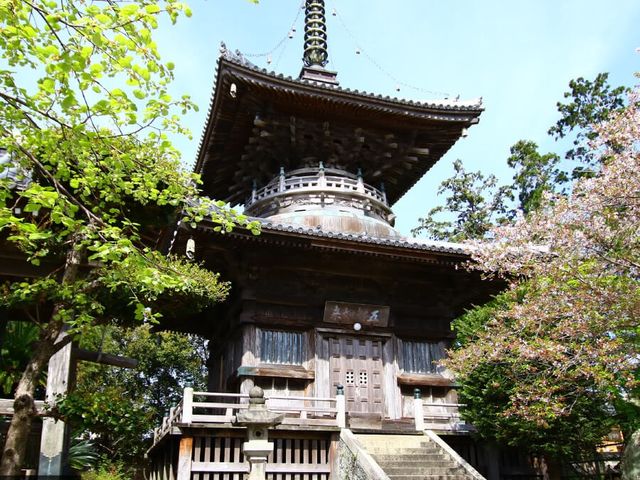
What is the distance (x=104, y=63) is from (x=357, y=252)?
808 centimetres

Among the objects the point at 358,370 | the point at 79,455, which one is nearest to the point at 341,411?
the point at 358,370

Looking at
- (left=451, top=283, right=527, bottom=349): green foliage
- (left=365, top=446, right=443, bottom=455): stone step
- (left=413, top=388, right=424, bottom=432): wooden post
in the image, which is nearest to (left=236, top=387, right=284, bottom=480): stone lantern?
(left=365, top=446, right=443, bottom=455): stone step

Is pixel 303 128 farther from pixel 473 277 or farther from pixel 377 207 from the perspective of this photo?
pixel 473 277

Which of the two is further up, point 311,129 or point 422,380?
point 311,129

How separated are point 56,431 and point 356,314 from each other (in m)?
6.99

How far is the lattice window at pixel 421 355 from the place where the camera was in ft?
45.9

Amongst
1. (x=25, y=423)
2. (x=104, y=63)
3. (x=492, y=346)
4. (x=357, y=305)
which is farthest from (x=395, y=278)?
(x=104, y=63)

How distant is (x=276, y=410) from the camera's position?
472 inches

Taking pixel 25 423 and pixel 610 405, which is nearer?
pixel 25 423

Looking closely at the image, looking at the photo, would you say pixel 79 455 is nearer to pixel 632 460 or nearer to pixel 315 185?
pixel 315 185

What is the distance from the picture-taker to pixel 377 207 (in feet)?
53.4

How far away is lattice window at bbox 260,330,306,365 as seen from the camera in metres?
12.9

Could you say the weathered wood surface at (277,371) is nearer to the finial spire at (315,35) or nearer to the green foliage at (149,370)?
the finial spire at (315,35)

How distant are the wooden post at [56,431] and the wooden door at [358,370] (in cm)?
586
